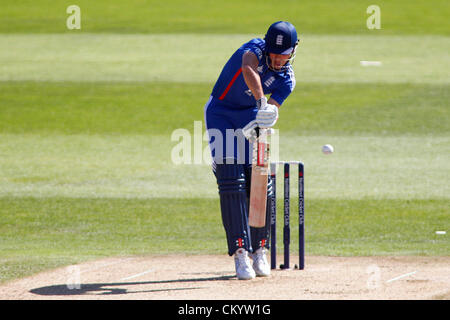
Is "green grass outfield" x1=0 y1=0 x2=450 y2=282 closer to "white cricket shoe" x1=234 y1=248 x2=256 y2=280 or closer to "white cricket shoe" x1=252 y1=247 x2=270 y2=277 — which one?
"white cricket shoe" x1=252 y1=247 x2=270 y2=277

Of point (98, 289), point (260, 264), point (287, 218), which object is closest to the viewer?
point (98, 289)

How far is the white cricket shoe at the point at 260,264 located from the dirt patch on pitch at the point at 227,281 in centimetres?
7

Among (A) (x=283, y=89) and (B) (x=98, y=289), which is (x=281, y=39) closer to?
(A) (x=283, y=89)

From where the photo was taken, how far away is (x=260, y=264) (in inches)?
242

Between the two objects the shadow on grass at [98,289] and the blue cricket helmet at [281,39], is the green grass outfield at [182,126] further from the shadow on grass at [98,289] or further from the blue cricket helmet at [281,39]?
the blue cricket helmet at [281,39]

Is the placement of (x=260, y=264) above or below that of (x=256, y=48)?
below

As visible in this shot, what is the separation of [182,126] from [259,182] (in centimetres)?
1078

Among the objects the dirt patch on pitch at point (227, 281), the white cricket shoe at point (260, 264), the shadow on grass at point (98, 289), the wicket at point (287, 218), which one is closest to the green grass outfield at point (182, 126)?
the dirt patch on pitch at point (227, 281)

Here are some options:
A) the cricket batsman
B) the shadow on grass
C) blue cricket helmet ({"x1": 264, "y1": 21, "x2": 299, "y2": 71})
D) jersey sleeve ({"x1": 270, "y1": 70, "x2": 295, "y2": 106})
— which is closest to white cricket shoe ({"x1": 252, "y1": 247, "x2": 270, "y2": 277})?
the cricket batsman

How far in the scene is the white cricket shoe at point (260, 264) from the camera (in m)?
6.13

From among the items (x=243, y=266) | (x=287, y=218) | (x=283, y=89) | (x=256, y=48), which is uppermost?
(x=256, y=48)

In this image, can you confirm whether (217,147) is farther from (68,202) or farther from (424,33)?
(424,33)

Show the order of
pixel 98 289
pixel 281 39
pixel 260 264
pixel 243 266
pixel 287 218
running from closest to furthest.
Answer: pixel 98 289 < pixel 281 39 < pixel 243 266 < pixel 260 264 < pixel 287 218

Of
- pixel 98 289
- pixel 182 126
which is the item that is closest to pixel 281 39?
pixel 98 289
